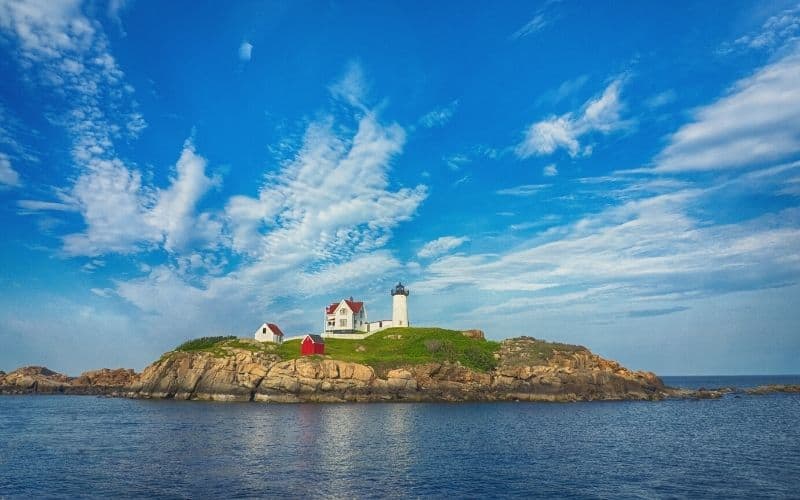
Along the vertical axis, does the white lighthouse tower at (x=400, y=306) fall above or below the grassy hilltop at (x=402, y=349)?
above

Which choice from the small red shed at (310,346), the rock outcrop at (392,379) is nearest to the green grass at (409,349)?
the small red shed at (310,346)

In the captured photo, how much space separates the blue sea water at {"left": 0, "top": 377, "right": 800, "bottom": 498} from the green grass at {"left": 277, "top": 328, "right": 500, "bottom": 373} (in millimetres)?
22239

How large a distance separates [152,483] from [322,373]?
186 feet

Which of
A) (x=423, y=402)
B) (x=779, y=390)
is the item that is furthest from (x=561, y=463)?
(x=779, y=390)

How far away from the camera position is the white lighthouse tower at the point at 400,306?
12988 cm

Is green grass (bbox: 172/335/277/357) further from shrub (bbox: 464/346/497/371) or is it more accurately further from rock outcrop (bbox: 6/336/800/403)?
shrub (bbox: 464/346/497/371)

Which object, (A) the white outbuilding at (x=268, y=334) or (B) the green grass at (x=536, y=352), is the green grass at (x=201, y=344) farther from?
(B) the green grass at (x=536, y=352)

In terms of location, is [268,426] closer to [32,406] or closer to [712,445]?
[712,445]

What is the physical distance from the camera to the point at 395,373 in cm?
9306

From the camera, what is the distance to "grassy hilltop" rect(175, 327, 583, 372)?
98750 mm

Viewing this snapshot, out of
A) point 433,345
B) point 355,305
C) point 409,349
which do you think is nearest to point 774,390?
point 433,345

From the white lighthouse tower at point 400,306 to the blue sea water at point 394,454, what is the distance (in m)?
53.7

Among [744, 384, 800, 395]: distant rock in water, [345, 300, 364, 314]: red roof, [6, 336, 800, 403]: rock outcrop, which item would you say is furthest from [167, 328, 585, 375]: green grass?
[744, 384, 800, 395]: distant rock in water

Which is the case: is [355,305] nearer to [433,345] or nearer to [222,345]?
[433,345]
